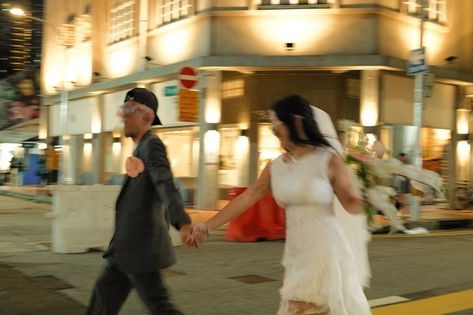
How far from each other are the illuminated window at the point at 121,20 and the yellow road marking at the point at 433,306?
1661cm

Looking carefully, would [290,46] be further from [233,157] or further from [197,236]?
[197,236]

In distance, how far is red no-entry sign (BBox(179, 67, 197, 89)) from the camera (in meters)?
12.4

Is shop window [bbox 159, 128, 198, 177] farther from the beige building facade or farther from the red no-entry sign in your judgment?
the red no-entry sign

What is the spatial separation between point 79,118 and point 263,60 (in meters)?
11.3

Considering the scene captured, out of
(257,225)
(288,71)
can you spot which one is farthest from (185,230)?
(288,71)

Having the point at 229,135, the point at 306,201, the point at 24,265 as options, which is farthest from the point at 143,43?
the point at 306,201

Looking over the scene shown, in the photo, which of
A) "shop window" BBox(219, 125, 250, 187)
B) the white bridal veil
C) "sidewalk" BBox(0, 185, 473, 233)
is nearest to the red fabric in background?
"sidewalk" BBox(0, 185, 473, 233)

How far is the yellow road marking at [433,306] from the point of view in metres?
5.69

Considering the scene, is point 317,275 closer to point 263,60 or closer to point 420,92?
point 420,92

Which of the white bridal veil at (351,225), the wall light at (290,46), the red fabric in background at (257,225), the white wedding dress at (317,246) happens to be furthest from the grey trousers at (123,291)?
the wall light at (290,46)

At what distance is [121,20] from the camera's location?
71.7ft

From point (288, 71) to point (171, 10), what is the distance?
451 centimetres

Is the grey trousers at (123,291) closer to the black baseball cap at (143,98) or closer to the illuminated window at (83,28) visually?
the black baseball cap at (143,98)

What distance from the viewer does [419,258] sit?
8969 mm
